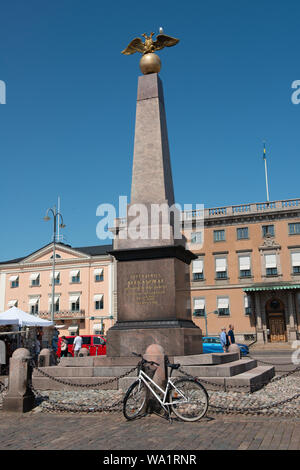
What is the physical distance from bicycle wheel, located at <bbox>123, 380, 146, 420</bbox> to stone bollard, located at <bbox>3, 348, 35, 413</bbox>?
2285 mm

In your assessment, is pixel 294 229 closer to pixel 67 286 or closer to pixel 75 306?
pixel 75 306

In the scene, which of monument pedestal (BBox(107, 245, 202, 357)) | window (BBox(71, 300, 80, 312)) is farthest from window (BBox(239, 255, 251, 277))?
monument pedestal (BBox(107, 245, 202, 357))

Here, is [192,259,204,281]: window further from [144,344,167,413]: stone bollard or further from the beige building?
[144,344,167,413]: stone bollard

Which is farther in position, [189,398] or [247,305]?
[247,305]

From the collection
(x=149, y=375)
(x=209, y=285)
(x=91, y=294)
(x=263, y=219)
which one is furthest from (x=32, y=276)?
(x=149, y=375)

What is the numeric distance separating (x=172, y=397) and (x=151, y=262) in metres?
4.85

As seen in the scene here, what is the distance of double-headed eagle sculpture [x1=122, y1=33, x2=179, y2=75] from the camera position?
14039 millimetres

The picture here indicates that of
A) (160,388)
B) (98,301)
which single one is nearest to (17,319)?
(160,388)

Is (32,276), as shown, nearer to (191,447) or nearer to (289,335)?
(289,335)

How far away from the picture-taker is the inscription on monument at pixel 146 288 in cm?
1134

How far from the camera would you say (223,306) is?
151 ft

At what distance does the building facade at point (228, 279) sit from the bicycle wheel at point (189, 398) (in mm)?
37124

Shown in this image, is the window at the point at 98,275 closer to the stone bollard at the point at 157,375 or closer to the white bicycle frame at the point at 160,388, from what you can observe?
the stone bollard at the point at 157,375

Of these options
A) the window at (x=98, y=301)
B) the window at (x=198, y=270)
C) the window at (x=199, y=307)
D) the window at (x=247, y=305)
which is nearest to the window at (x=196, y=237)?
the window at (x=198, y=270)
